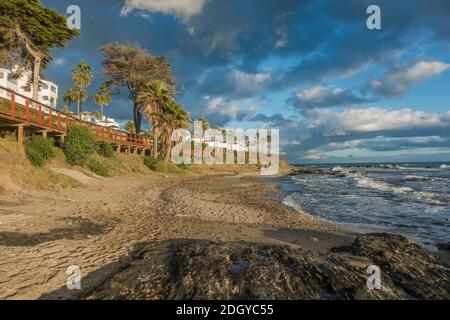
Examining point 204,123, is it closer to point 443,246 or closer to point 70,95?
point 70,95

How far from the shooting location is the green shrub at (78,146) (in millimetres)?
19569

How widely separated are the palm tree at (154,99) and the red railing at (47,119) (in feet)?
11.2

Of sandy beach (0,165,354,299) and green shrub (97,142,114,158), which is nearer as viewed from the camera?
sandy beach (0,165,354,299)

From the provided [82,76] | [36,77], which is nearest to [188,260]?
[36,77]

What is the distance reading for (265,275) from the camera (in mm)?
4781

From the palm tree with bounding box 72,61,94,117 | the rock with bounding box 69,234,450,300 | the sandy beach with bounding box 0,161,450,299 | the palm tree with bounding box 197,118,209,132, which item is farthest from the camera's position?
the palm tree with bounding box 197,118,209,132

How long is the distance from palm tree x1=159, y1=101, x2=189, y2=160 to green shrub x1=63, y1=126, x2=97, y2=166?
1696 cm

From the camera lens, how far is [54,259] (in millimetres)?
5742

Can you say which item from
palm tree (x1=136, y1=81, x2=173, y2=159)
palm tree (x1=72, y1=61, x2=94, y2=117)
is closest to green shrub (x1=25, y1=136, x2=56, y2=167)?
palm tree (x1=136, y1=81, x2=173, y2=159)

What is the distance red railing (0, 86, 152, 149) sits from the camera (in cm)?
1502

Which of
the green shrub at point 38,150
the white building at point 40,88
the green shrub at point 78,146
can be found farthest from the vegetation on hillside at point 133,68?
the white building at point 40,88

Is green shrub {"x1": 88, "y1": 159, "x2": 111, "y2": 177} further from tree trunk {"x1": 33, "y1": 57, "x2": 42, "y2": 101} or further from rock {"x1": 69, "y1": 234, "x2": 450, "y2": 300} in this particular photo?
rock {"x1": 69, "y1": 234, "x2": 450, "y2": 300}

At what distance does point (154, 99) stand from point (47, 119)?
17824 mm
